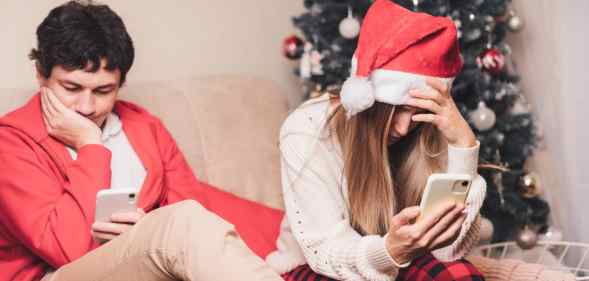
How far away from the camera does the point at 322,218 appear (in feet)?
4.80

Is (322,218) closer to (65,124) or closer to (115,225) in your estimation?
(115,225)

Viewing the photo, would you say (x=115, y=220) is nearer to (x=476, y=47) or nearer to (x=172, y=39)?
(x=172, y=39)

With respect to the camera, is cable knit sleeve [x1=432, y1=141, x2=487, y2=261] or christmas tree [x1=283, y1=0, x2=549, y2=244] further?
christmas tree [x1=283, y1=0, x2=549, y2=244]

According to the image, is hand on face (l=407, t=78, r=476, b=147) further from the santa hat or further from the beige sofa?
the beige sofa

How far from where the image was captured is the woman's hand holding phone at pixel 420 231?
1.27m

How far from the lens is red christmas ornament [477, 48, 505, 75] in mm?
2178

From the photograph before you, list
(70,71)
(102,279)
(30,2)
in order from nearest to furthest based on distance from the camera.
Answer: (102,279), (70,71), (30,2)

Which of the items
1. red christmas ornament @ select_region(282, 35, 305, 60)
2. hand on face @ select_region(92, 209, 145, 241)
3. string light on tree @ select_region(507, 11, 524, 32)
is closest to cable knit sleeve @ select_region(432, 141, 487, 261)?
hand on face @ select_region(92, 209, 145, 241)

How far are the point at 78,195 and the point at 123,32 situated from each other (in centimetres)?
41

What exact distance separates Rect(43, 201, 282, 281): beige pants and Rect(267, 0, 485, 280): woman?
246mm

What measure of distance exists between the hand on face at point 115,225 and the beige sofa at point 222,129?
22.0 inches

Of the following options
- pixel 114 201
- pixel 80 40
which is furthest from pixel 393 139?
pixel 80 40

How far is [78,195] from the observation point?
148 centimetres

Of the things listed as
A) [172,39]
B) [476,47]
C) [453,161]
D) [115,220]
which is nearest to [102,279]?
[115,220]
